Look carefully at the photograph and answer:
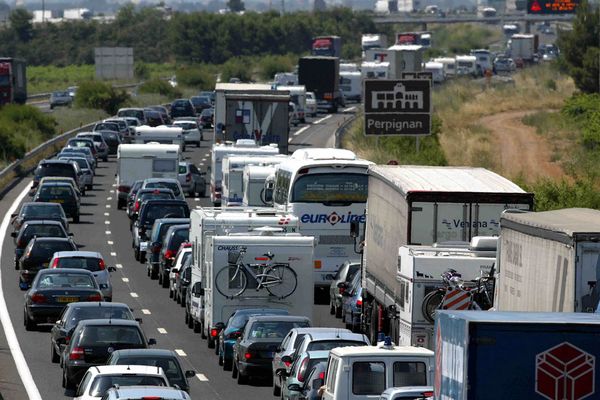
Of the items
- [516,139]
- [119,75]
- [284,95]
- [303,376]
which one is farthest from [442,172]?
[119,75]

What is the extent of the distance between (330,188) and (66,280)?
7204mm

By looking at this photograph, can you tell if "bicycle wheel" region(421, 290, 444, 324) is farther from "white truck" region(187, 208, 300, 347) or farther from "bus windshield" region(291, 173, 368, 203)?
"bus windshield" region(291, 173, 368, 203)

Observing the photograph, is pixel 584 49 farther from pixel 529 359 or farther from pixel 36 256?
pixel 529 359

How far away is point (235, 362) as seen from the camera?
1130 inches

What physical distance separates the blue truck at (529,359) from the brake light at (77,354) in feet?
40.6

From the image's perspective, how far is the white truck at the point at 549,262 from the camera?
18.6 m

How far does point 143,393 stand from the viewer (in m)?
19.6

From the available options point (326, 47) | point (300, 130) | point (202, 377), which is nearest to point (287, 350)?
point (202, 377)

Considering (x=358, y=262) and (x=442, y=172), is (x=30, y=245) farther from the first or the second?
(x=442, y=172)

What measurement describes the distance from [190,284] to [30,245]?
244 inches

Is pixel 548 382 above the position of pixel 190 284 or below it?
above

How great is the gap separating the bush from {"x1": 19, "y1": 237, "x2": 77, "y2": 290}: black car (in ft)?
235

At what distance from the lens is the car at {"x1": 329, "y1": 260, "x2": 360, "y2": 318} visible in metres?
36.4

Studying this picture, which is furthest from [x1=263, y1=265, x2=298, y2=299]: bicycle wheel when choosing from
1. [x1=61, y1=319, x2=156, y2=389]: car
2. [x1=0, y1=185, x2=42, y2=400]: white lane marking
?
[x1=0, y1=185, x2=42, y2=400]: white lane marking
